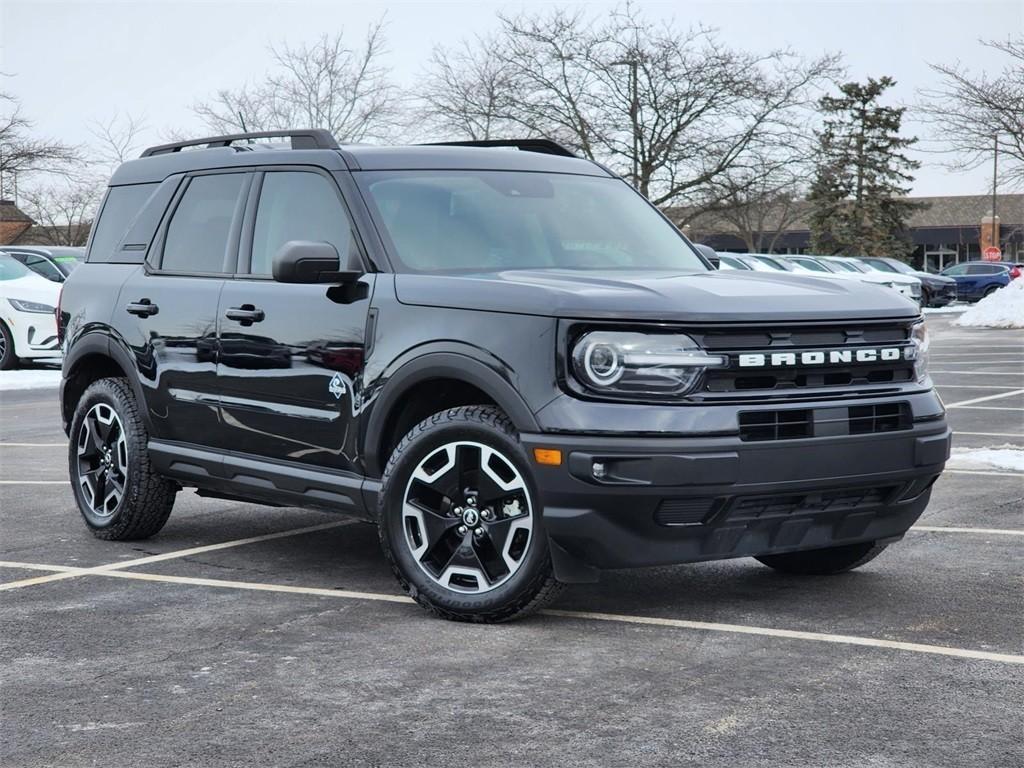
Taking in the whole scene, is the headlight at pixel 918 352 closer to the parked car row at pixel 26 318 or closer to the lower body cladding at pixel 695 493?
the lower body cladding at pixel 695 493

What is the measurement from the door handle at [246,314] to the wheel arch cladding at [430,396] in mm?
898

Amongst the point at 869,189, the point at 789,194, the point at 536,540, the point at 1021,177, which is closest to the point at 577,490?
the point at 536,540

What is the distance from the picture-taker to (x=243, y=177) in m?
6.98

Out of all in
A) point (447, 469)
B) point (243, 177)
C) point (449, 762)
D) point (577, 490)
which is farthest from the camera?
point (243, 177)

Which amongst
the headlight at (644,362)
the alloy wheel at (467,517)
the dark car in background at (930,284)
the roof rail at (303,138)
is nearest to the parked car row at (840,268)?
the dark car in background at (930,284)

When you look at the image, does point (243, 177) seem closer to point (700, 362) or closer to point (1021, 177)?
point (700, 362)

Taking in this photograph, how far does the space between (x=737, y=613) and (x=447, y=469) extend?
1.24 metres

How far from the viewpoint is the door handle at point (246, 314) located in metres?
6.48

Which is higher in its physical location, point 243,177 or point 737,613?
point 243,177

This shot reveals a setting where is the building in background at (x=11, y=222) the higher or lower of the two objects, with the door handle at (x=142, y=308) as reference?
higher

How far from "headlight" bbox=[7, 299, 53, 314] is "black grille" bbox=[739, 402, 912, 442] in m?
16.6

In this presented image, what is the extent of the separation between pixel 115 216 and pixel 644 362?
386 centimetres

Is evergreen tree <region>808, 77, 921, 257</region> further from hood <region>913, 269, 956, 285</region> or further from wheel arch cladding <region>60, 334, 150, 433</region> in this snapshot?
wheel arch cladding <region>60, 334, 150, 433</region>

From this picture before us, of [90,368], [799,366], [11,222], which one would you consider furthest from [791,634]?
[11,222]
